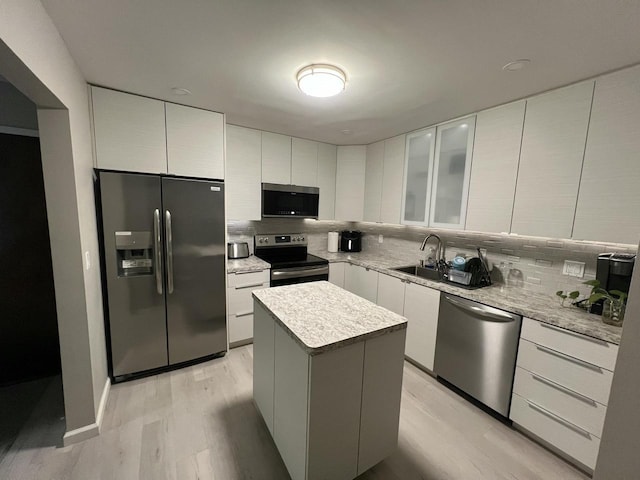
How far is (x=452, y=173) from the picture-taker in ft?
8.01

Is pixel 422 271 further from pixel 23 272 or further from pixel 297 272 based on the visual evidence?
pixel 23 272

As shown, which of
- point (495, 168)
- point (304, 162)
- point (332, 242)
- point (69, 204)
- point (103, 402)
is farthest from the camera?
point (332, 242)

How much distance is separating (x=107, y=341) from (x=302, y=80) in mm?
2529

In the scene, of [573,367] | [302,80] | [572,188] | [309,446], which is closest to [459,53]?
[302,80]

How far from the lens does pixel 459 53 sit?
1428mm

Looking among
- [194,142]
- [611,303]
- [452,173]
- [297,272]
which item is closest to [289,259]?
[297,272]

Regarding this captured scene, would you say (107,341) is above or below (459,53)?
below

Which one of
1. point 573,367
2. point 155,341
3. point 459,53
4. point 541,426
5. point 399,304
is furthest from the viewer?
point 399,304

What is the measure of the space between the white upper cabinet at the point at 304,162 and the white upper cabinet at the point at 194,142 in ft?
3.27

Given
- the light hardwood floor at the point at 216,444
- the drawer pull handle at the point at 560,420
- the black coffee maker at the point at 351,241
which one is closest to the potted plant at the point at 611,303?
the drawer pull handle at the point at 560,420

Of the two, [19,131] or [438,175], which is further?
[438,175]

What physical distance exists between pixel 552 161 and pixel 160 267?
3105 mm

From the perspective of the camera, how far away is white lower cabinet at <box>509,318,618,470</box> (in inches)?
56.9

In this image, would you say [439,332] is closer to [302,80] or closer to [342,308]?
[342,308]
